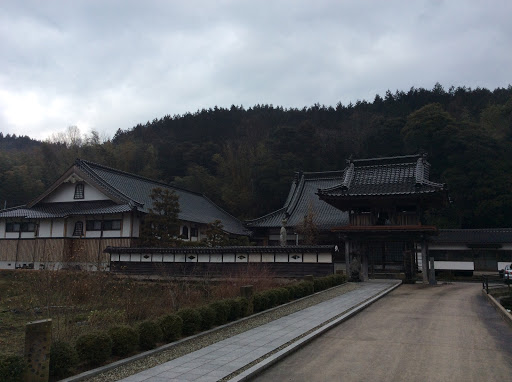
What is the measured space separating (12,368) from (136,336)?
240cm

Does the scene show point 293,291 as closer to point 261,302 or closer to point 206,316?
point 261,302

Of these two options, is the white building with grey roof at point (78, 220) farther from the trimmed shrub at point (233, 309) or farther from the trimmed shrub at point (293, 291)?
the trimmed shrub at point (233, 309)

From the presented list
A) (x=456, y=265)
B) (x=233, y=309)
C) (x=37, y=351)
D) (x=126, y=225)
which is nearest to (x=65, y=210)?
(x=126, y=225)

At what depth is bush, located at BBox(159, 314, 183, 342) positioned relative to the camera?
8.36 meters

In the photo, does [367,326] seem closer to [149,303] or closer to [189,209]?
[149,303]

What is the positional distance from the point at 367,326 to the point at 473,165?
35893mm

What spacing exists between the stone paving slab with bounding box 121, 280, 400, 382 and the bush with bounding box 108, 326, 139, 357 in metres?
0.89

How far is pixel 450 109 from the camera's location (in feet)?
207

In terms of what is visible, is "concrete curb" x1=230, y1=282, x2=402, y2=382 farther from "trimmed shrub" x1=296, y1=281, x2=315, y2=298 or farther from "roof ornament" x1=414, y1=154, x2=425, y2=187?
"roof ornament" x1=414, y1=154, x2=425, y2=187

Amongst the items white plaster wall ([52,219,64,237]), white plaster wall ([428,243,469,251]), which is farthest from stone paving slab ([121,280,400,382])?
white plaster wall ([428,243,469,251])

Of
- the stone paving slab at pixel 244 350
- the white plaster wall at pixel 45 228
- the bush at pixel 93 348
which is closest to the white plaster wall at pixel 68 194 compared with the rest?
the white plaster wall at pixel 45 228

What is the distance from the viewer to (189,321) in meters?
9.10

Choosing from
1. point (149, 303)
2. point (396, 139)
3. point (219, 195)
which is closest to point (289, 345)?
point (149, 303)

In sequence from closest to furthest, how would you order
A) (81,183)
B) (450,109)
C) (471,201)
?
(81,183), (471,201), (450,109)
